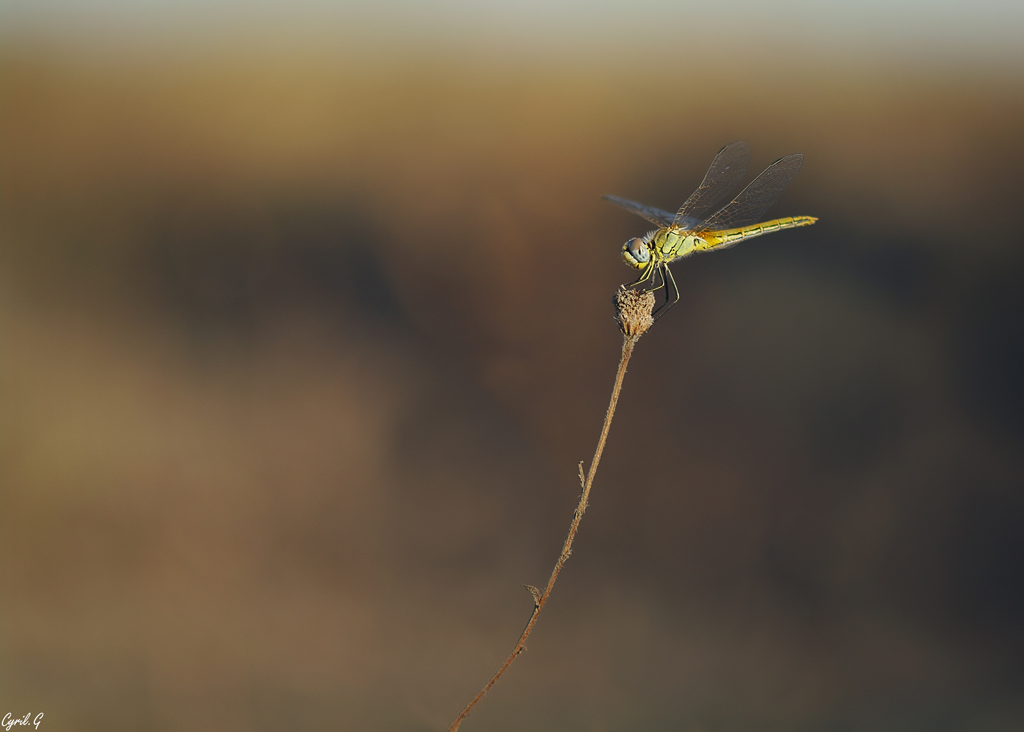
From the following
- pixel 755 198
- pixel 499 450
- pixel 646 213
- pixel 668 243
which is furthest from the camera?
pixel 499 450

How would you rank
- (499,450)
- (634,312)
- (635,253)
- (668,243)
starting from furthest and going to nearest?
1. (499,450)
2. (668,243)
3. (635,253)
4. (634,312)

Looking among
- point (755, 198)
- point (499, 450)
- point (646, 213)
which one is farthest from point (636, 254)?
point (499, 450)

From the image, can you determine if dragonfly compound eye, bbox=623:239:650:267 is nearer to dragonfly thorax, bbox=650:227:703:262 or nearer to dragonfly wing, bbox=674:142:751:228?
dragonfly thorax, bbox=650:227:703:262

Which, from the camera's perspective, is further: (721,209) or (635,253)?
(721,209)

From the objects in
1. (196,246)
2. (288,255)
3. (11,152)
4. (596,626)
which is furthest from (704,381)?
(11,152)

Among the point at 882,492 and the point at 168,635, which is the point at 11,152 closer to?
the point at 168,635

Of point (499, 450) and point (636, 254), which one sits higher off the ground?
point (636, 254)

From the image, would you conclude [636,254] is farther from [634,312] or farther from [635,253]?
[634,312]

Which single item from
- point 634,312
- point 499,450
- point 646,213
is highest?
point 646,213
